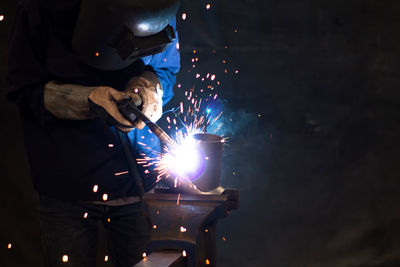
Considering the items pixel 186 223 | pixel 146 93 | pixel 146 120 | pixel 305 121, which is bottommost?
pixel 186 223

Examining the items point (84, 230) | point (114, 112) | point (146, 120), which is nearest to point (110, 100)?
point (114, 112)

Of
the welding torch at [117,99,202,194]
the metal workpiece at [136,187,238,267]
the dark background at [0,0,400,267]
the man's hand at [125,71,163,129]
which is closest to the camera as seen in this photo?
the metal workpiece at [136,187,238,267]

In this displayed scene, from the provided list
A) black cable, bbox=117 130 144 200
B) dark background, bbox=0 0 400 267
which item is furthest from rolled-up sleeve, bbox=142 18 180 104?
dark background, bbox=0 0 400 267

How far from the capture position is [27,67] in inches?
60.8

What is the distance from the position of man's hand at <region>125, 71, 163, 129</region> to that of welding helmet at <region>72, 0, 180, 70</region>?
15cm

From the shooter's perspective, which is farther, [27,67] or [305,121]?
[305,121]

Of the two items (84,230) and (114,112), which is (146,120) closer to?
(114,112)

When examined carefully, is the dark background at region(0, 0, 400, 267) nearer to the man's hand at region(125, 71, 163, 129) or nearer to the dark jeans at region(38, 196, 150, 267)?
the man's hand at region(125, 71, 163, 129)

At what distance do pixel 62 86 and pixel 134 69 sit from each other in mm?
362

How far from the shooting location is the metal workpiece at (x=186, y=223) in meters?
1.29

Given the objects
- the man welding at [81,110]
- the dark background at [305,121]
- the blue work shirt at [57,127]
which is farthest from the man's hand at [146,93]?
the dark background at [305,121]

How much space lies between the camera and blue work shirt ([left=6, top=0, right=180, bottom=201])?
1.54 metres

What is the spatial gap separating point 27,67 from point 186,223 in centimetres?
84

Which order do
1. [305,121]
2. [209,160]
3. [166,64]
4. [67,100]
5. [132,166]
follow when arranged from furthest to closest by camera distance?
[305,121] < [166,64] < [132,166] < [67,100] < [209,160]
